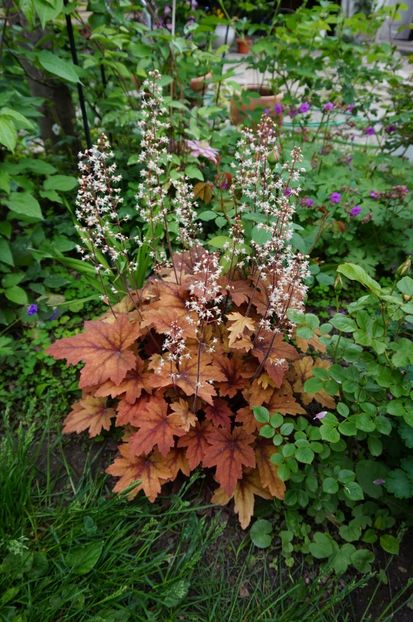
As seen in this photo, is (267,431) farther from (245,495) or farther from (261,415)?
(245,495)

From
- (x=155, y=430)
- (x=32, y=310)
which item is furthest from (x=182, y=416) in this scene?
(x=32, y=310)

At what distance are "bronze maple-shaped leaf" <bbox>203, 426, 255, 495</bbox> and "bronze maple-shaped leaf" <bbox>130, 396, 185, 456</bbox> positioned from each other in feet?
0.42

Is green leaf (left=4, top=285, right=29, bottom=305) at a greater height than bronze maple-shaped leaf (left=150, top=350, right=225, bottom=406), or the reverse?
bronze maple-shaped leaf (left=150, top=350, right=225, bottom=406)

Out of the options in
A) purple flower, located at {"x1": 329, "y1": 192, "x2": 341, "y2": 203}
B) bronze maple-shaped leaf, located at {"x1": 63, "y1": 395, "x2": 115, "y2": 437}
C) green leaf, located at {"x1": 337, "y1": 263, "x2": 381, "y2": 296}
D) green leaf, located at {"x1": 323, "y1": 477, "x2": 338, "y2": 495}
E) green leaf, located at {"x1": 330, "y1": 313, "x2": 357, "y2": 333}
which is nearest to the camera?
green leaf, located at {"x1": 337, "y1": 263, "x2": 381, "y2": 296}

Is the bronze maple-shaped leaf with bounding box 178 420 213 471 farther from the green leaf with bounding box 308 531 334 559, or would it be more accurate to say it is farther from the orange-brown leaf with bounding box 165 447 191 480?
the green leaf with bounding box 308 531 334 559

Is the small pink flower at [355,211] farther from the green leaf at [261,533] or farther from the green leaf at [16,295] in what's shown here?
the green leaf at [16,295]

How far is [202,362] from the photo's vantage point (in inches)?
65.7

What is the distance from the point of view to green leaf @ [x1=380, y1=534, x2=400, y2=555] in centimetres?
153

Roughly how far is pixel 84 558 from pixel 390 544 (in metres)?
1.05

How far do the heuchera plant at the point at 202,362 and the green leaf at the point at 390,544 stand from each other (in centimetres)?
40

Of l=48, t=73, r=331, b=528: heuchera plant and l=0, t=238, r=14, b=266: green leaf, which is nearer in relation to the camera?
l=48, t=73, r=331, b=528: heuchera plant

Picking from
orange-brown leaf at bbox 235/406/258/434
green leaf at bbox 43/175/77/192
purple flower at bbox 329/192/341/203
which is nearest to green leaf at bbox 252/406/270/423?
orange-brown leaf at bbox 235/406/258/434

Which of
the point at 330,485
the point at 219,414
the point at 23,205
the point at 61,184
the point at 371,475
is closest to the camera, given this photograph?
the point at 330,485

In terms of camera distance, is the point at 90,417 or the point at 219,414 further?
the point at 90,417
